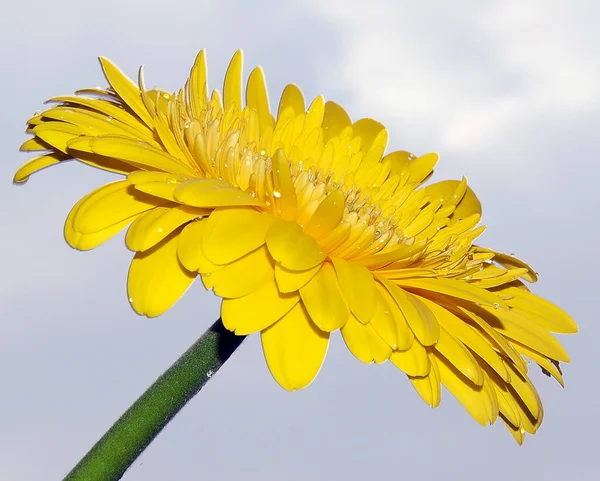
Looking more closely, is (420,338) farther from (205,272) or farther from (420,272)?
(205,272)

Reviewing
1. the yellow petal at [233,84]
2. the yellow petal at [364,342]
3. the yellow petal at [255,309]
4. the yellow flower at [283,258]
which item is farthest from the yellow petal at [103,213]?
the yellow petal at [233,84]

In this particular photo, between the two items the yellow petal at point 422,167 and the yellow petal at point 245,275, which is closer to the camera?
the yellow petal at point 245,275

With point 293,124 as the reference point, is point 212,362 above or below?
below

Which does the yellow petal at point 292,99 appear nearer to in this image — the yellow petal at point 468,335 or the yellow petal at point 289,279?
the yellow petal at point 468,335

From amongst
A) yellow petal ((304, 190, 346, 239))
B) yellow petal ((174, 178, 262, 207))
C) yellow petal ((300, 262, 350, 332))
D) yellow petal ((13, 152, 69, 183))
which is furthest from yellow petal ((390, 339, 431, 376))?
yellow petal ((13, 152, 69, 183))

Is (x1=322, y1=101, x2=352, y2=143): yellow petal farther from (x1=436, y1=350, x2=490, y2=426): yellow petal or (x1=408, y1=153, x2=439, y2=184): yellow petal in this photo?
(x1=436, y1=350, x2=490, y2=426): yellow petal

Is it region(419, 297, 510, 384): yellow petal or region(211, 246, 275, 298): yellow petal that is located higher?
region(419, 297, 510, 384): yellow petal

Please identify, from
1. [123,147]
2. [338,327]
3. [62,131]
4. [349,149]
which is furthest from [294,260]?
[349,149]
